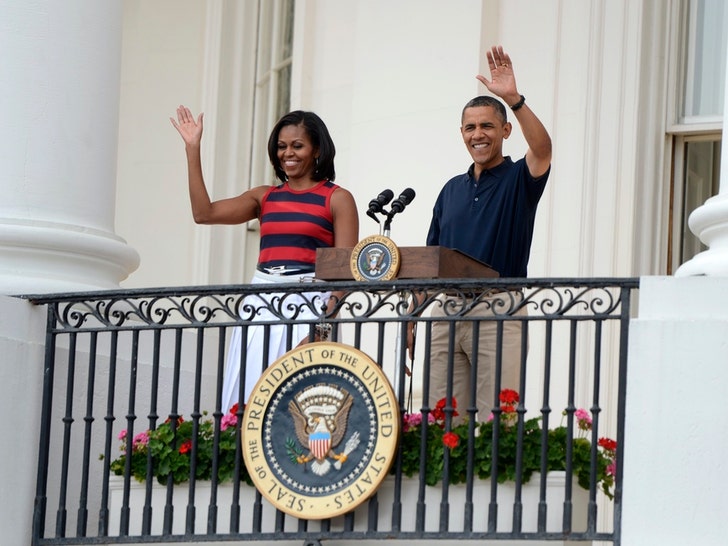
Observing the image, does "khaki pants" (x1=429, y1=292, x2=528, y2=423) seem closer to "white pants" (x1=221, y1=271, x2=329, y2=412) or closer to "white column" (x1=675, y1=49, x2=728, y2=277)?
"white pants" (x1=221, y1=271, x2=329, y2=412)

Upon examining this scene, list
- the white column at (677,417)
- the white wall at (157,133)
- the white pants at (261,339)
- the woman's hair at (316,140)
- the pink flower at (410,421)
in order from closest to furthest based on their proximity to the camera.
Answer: the white column at (677,417)
the pink flower at (410,421)
the white pants at (261,339)
the woman's hair at (316,140)
the white wall at (157,133)

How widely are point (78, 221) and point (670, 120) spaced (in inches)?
148

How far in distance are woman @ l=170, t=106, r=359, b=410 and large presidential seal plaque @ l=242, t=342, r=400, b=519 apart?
0.68m

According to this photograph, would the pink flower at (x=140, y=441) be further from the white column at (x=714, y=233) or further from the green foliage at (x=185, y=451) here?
the white column at (x=714, y=233)

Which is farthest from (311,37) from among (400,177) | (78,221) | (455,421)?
(455,421)

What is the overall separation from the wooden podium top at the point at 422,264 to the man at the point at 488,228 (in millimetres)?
259

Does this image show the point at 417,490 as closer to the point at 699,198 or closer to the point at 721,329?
the point at 721,329

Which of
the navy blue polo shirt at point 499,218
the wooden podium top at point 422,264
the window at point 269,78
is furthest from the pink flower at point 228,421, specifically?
the window at point 269,78

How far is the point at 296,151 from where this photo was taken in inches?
338

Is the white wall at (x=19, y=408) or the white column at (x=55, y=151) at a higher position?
the white column at (x=55, y=151)

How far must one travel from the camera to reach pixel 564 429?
24.5ft

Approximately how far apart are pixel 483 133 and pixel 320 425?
61.9 inches

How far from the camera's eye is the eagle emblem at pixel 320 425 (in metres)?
7.54

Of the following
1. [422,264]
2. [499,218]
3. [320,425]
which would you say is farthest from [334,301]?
[499,218]
